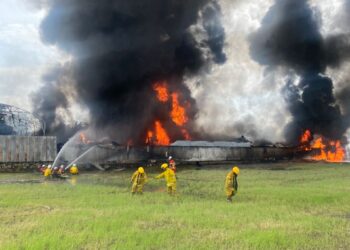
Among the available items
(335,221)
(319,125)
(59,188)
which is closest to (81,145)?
(59,188)

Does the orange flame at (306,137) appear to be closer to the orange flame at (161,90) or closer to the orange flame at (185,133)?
the orange flame at (185,133)

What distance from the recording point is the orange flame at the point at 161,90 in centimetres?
6856

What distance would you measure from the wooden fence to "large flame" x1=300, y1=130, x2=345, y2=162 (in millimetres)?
46902

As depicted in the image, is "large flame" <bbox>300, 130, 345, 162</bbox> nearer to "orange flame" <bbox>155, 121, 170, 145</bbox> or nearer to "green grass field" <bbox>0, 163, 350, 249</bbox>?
"orange flame" <bbox>155, 121, 170, 145</bbox>

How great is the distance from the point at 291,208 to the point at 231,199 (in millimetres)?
2857

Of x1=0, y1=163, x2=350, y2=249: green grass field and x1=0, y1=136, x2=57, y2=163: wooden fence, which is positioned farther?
x1=0, y1=136, x2=57, y2=163: wooden fence

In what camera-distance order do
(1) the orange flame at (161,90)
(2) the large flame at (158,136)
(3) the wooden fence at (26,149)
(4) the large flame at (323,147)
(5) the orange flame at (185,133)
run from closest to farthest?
1. (3) the wooden fence at (26,149)
2. (2) the large flame at (158,136)
3. (1) the orange flame at (161,90)
4. (4) the large flame at (323,147)
5. (5) the orange flame at (185,133)

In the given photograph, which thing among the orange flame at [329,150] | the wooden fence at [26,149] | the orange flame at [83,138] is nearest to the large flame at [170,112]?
the orange flame at [83,138]

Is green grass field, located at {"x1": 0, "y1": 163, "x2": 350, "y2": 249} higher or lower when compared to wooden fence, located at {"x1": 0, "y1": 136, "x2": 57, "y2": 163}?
lower

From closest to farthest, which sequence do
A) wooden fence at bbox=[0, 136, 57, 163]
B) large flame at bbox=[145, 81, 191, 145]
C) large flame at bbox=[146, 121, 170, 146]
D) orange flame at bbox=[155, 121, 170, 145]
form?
wooden fence at bbox=[0, 136, 57, 163]
large flame at bbox=[146, 121, 170, 146]
large flame at bbox=[145, 81, 191, 145]
orange flame at bbox=[155, 121, 170, 145]

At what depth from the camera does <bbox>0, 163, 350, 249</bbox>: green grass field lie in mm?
9641

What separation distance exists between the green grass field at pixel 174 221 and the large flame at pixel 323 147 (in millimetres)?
56859

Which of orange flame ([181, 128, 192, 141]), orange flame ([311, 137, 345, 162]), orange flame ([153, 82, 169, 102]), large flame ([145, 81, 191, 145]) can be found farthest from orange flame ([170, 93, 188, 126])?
orange flame ([311, 137, 345, 162])

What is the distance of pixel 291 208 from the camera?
1506cm
